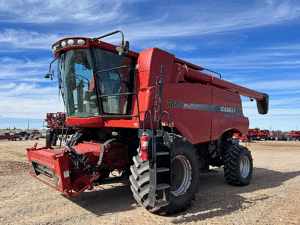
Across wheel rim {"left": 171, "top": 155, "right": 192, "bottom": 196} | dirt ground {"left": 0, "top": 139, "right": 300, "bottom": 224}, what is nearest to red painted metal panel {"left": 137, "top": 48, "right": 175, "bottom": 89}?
wheel rim {"left": 171, "top": 155, "right": 192, "bottom": 196}

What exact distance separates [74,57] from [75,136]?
2.39m

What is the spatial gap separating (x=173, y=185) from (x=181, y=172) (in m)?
0.31

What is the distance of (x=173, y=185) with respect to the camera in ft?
15.9

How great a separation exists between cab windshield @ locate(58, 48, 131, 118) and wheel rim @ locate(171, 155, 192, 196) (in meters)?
1.61

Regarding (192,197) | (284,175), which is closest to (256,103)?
(284,175)

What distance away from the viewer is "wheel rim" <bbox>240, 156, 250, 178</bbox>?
711cm

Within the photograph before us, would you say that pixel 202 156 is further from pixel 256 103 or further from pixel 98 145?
pixel 256 103

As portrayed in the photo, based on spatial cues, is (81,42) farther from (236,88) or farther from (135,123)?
(236,88)

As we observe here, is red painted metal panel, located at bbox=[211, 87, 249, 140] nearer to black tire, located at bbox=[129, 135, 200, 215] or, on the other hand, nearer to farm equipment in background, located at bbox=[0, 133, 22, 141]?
black tire, located at bbox=[129, 135, 200, 215]

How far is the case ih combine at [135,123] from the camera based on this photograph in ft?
14.1

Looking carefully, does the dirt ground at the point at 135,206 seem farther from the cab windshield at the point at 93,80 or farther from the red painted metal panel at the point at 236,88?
the red painted metal panel at the point at 236,88

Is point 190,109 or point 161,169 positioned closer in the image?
point 161,169

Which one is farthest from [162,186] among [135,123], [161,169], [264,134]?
[264,134]

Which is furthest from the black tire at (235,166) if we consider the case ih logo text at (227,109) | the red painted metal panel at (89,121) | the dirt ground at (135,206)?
the red painted metal panel at (89,121)
